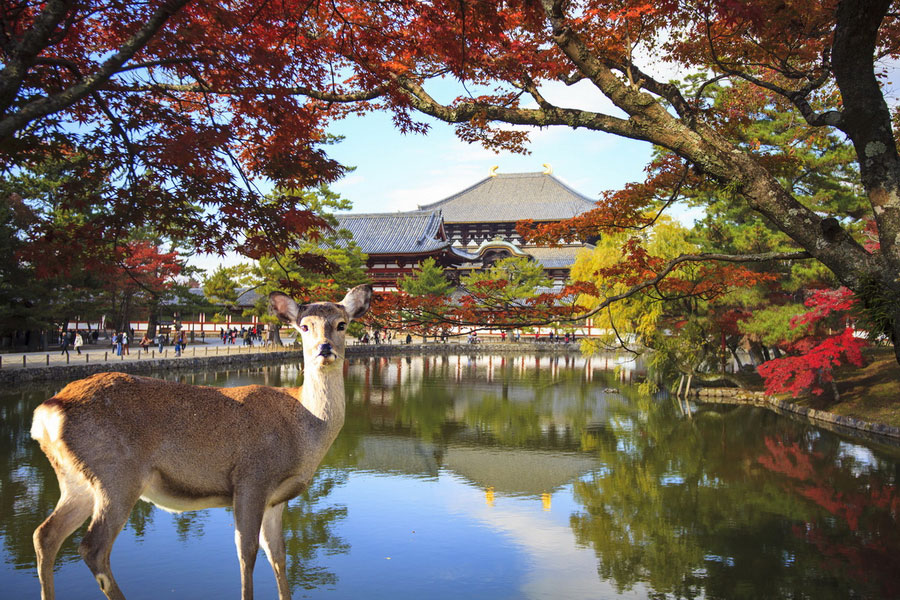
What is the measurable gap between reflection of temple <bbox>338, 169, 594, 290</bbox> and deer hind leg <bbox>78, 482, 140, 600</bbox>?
31.8m

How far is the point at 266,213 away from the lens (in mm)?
5711

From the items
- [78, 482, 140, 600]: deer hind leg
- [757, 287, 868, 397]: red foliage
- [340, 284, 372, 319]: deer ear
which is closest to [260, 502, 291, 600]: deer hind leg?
[78, 482, 140, 600]: deer hind leg

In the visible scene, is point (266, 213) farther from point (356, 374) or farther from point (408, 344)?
point (408, 344)

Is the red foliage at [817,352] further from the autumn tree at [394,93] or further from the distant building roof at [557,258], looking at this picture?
the distant building roof at [557,258]

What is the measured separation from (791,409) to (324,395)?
1491 cm

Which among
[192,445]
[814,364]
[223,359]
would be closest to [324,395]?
[192,445]

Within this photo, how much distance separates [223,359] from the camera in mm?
24766

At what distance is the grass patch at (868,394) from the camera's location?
44.7 feet

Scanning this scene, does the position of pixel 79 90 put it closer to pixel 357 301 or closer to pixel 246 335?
pixel 357 301

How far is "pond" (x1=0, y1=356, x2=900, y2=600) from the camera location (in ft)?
18.4

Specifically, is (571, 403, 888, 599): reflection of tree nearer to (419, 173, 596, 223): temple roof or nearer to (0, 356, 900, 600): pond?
(0, 356, 900, 600): pond

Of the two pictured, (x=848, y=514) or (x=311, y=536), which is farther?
(x=848, y=514)

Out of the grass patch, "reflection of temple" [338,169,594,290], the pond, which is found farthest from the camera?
"reflection of temple" [338,169,594,290]

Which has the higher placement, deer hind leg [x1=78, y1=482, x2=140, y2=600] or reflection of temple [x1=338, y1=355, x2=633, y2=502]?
deer hind leg [x1=78, y1=482, x2=140, y2=600]
